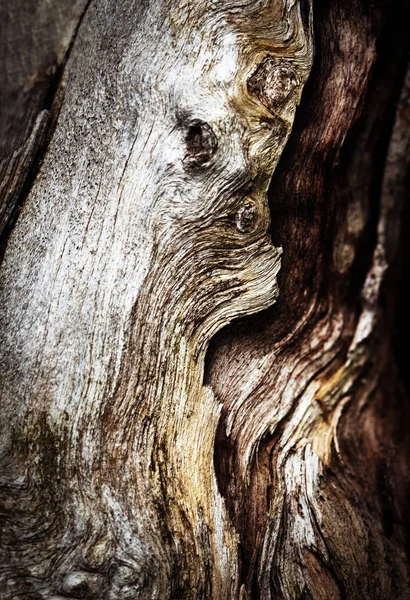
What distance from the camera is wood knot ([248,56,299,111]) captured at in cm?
140

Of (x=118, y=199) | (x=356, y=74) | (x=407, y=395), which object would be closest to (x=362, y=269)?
(x=407, y=395)

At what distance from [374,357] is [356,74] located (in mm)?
783

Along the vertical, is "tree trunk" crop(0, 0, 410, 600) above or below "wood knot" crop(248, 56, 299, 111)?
below

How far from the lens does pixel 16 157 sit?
1.53 meters

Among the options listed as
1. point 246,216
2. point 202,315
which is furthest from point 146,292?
point 246,216

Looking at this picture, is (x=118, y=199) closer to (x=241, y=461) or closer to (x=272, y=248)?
(x=272, y=248)

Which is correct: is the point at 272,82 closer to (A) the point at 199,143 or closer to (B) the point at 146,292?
(A) the point at 199,143

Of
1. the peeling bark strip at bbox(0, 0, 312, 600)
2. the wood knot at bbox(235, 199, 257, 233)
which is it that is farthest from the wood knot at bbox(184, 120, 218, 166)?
the wood knot at bbox(235, 199, 257, 233)

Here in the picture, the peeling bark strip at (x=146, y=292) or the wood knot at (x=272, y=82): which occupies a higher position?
the wood knot at (x=272, y=82)

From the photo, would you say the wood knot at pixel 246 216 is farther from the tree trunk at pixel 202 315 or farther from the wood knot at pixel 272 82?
the wood knot at pixel 272 82

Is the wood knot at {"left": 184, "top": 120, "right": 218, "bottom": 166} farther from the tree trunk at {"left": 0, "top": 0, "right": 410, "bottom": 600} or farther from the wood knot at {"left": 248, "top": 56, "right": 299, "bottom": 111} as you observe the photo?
the wood knot at {"left": 248, "top": 56, "right": 299, "bottom": 111}

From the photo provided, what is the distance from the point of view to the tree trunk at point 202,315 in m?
1.34

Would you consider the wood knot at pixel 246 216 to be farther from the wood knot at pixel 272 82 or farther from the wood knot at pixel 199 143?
the wood knot at pixel 272 82

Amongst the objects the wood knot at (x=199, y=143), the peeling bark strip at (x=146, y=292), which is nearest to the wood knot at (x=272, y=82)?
the peeling bark strip at (x=146, y=292)
